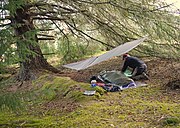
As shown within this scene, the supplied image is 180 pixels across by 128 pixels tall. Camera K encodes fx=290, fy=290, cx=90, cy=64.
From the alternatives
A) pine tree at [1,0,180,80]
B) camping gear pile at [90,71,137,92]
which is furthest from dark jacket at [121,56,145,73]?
pine tree at [1,0,180,80]

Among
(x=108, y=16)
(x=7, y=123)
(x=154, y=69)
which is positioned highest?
(x=108, y=16)

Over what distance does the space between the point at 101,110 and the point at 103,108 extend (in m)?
0.09

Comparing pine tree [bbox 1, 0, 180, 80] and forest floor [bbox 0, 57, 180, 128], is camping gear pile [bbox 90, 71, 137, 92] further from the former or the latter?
pine tree [bbox 1, 0, 180, 80]

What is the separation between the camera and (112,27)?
6.68 meters

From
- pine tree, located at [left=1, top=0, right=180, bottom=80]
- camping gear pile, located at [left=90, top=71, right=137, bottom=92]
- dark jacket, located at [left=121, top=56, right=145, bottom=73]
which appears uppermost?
pine tree, located at [left=1, top=0, right=180, bottom=80]

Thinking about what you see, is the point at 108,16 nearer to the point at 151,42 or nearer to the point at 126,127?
the point at 151,42

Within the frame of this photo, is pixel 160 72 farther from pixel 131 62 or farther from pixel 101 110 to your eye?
pixel 101 110

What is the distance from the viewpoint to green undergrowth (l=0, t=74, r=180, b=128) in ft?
10.5

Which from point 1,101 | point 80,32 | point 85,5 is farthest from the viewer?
point 80,32

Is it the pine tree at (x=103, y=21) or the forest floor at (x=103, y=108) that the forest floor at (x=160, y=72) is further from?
the pine tree at (x=103, y=21)

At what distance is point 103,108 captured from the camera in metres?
3.81

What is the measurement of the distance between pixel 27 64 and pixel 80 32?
153 centimetres

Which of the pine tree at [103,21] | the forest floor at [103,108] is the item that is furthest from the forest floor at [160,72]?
the pine tree at [103,21]

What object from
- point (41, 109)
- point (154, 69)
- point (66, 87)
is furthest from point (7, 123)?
point (154, 69)
